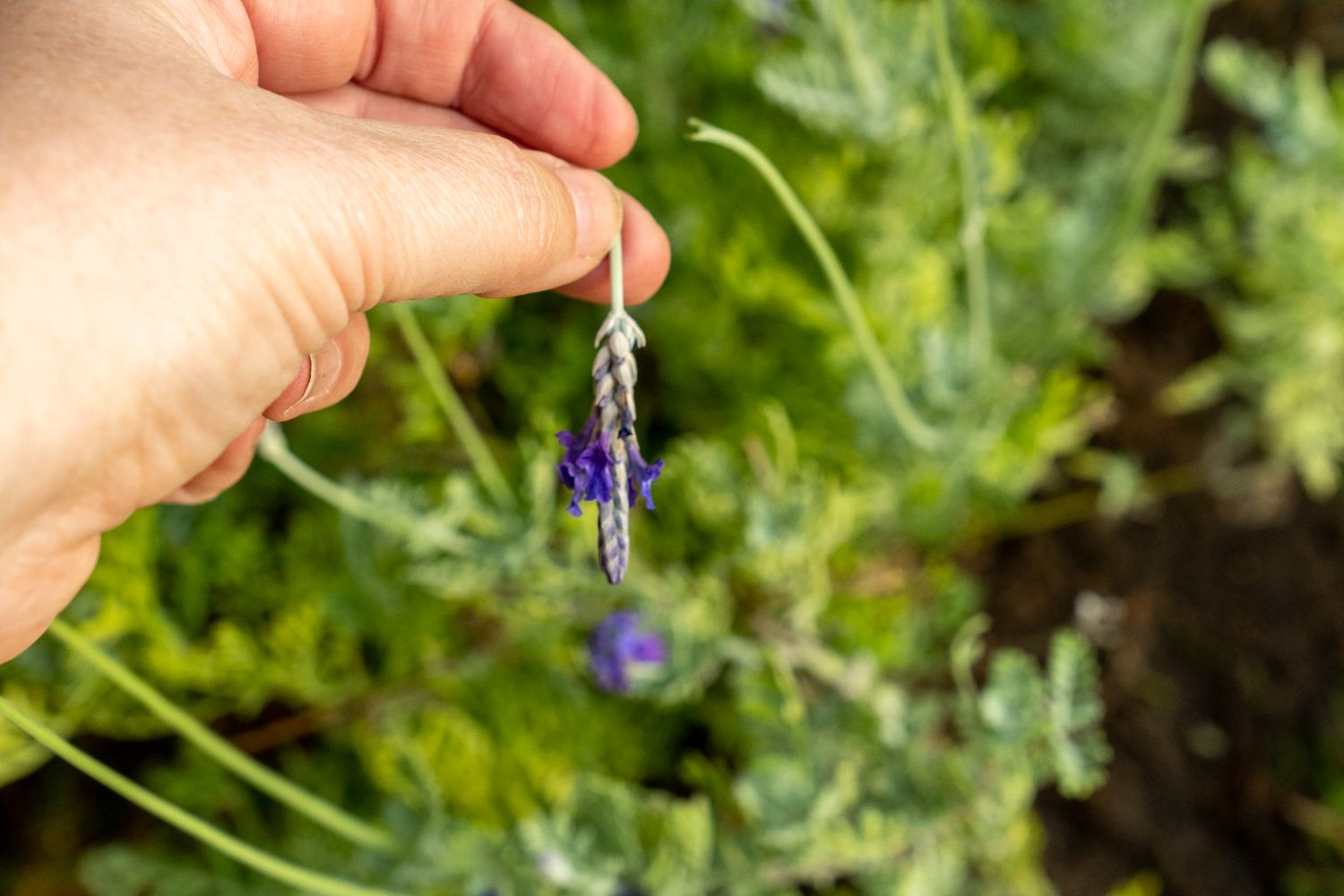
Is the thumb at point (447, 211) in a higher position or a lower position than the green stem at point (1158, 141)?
lower

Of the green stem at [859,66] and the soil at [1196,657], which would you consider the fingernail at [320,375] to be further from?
the soil at [1196,657]

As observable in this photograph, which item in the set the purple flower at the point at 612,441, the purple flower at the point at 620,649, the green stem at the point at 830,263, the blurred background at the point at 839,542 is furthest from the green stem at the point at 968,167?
the purple flower at the point at 620,649

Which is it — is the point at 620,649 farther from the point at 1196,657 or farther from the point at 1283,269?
the point at 1283,269

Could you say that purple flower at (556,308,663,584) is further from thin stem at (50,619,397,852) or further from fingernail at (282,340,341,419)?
thin stem at (50,619,397,852)

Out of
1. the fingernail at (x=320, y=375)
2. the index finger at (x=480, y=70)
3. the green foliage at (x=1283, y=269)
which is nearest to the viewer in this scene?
the fingernail at (x=320, y=375)

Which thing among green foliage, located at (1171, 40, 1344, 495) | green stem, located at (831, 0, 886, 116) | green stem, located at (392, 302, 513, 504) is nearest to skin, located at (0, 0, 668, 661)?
green stem, located at (392, 302, 513, 504)

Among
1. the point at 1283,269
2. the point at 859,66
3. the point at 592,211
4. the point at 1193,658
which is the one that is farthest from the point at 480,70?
the point at 1193,658

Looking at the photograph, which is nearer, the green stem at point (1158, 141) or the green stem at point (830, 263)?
the green stem at point (830, 263)
